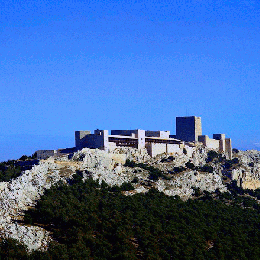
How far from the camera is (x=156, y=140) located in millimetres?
90312

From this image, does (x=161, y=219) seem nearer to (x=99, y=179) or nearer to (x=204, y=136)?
(x=99, y=179)

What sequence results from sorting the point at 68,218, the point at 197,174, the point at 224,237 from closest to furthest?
the point at 68,218 < the point at 224,237 < the point at 197,174

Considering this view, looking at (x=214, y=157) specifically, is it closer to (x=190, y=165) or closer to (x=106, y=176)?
(x=190, y=165)

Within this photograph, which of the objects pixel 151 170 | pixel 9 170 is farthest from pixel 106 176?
pixel 9 170

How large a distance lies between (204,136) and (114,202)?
35.6m

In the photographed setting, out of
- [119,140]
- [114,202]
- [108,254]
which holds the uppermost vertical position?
[119,140]

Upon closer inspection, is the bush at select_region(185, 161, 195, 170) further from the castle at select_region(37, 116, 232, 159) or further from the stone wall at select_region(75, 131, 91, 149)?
the stone wall at select_region(75, 131, 91, 149)

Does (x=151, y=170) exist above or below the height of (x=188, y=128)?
below

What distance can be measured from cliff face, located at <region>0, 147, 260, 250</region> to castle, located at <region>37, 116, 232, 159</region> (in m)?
1.46

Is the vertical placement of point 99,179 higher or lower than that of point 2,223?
higher

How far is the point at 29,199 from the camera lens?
61.0 metres

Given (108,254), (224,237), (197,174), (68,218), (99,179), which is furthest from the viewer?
(197,174)

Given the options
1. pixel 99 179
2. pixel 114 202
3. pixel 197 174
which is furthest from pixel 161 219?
pixel 197 174

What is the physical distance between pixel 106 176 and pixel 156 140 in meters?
19.2
